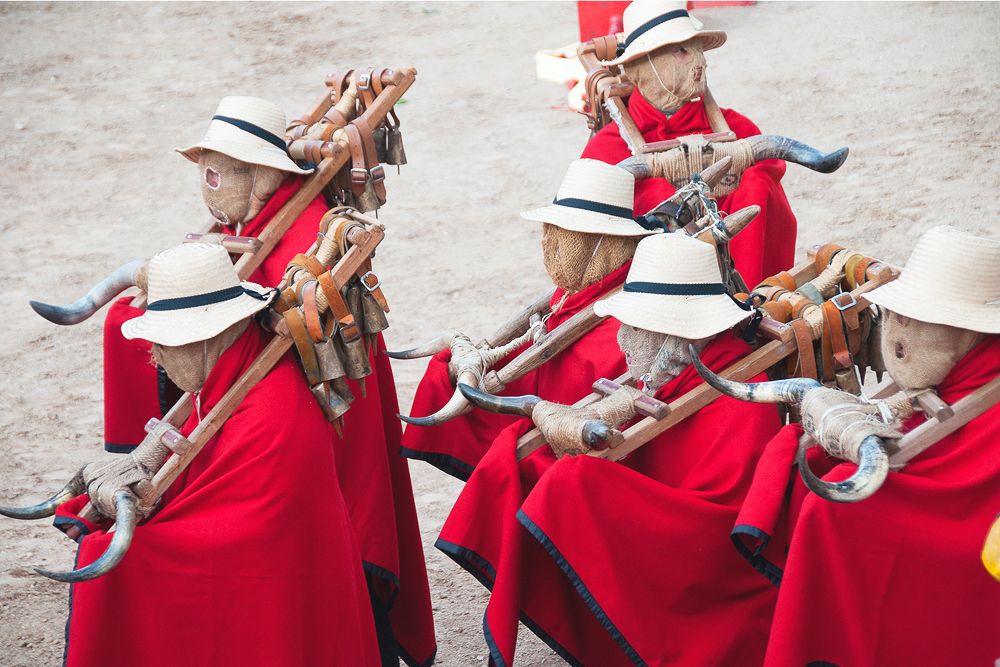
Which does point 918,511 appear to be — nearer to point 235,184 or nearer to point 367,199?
point 367,199

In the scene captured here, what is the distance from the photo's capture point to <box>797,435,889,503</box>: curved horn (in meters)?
2.26

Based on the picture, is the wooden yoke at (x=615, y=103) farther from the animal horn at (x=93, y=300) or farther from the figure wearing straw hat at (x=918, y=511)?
the animal horn at (x=93, y=300)

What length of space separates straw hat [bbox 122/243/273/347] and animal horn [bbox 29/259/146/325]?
652 mm

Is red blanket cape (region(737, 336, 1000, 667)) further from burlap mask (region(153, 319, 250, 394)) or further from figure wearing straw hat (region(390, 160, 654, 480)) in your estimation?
burlap mask (region(153, 319, 250, 394))

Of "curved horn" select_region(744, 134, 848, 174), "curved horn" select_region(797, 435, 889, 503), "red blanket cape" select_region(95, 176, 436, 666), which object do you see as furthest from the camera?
"curved horn" select_region(744, 134, 848, 174)

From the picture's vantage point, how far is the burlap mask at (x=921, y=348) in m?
2.49

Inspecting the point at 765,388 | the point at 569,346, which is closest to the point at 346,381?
the point at 569,346

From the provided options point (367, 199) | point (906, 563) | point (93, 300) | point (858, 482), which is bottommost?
point (906, 563)

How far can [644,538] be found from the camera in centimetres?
283

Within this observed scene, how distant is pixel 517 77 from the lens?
11.8m

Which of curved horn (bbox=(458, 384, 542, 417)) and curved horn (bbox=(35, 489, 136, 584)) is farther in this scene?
curved horn (bbox=(458, 384, 542, 417))

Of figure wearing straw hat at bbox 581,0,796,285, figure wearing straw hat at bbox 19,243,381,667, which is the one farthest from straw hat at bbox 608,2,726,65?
figure wearing straw hat at bbox 19,243,381,667

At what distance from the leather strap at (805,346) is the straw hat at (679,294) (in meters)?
0.22

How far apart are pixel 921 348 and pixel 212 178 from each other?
2.78m
